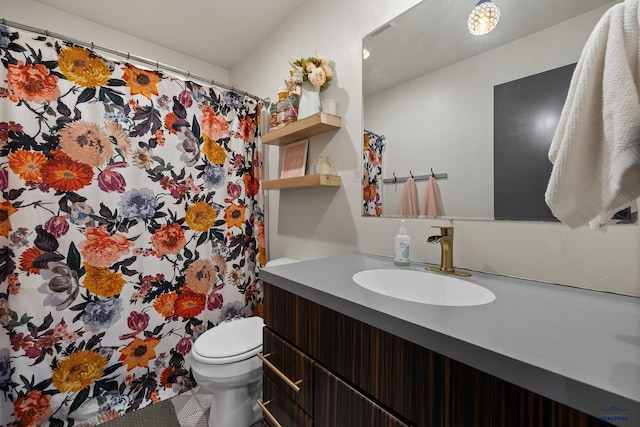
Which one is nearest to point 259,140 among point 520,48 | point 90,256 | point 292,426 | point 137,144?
point 137,144

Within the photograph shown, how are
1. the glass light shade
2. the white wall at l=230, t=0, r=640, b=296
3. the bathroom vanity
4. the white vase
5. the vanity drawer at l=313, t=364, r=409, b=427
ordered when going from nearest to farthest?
the bathroom vanity < the vanity drawer at l=313, t=364, r=409, b=427 < the white wall at l=230, t=0, r=640, b=296 < the glass light shade < the white vase

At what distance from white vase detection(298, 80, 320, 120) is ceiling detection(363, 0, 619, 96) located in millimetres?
281

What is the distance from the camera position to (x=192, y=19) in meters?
1.92

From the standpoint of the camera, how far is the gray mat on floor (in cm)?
139

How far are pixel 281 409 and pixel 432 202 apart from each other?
97cm

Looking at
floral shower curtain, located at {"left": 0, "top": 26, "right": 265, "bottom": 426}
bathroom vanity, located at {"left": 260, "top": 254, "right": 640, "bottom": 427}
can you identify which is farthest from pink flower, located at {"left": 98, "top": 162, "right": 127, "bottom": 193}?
bathroom vanity, located at {"left": 260, "top": 254, "right": 640, "bottom": 427}

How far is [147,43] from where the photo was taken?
220 cm

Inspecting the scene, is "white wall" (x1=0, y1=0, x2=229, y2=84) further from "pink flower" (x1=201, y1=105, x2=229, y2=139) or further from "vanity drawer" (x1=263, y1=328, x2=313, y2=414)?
"vanity drawer" (x1=263, y1=328, x2=313, y2=414)

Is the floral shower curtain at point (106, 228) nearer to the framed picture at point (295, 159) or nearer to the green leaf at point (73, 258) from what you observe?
the green leaf at point (73, 258)

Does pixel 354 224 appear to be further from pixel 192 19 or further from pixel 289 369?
pixel 192 19

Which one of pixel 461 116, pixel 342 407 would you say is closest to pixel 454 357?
pixel 342 407

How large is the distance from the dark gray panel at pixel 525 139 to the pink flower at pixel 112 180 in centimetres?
182

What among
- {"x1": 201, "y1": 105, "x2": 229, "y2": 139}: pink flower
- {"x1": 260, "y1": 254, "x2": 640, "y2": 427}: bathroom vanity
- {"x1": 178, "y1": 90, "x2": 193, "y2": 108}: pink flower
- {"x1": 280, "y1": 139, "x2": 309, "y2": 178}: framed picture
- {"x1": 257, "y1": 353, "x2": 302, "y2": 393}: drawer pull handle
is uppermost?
{"x1": 178, "y1": 90, "x2": 193, "y2": 108}: pink flower

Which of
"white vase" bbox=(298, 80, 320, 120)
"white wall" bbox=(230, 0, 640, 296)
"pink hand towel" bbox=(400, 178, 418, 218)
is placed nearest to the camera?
"white wall" bbox=(230, 0, 640, 296)
